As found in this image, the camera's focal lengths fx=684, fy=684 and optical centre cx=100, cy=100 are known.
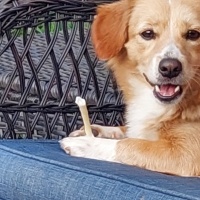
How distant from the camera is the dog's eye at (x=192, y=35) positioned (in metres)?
2.07

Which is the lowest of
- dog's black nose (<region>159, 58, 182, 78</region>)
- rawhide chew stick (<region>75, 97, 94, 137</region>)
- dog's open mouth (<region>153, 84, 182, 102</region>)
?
rawhide chew stick (<region>75, 97, 94, 137</region>)

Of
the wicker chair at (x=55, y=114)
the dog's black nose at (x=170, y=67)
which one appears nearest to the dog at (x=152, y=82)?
the dog's black nose at (x=170, y=67)

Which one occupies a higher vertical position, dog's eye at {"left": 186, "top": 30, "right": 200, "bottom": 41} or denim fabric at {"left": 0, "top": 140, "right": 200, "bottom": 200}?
dog's eye at {"left": 186, "top": 30, "right": 200, "bottom": 41}

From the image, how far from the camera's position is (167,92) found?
6.78ft

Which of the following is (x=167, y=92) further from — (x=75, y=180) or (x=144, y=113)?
(x=75, y=180)

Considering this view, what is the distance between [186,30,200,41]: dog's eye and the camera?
6.79ft

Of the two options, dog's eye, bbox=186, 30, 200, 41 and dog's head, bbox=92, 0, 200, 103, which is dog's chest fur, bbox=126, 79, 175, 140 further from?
dog's eye, bbox=186, 30, 200, 41

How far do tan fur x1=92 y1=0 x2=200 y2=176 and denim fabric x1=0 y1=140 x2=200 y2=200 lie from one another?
0.38 feet

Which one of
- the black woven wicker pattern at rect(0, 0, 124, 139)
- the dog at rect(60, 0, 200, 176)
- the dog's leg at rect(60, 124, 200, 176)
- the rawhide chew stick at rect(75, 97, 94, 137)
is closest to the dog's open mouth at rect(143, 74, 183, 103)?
the dog at rect(60, 0, 200, 176)

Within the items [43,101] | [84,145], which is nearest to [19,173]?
[84,145]

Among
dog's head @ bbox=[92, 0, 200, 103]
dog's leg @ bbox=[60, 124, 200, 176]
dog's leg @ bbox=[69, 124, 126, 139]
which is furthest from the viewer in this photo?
dog's leg @ bbox=[69, 124, 126, 139]

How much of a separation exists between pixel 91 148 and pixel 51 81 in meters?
0.41

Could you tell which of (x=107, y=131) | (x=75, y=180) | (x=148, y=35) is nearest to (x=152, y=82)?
(x=148, y=35)

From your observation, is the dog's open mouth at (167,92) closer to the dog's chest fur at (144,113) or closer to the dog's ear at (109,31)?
the dog's chest fur at (144,113)
